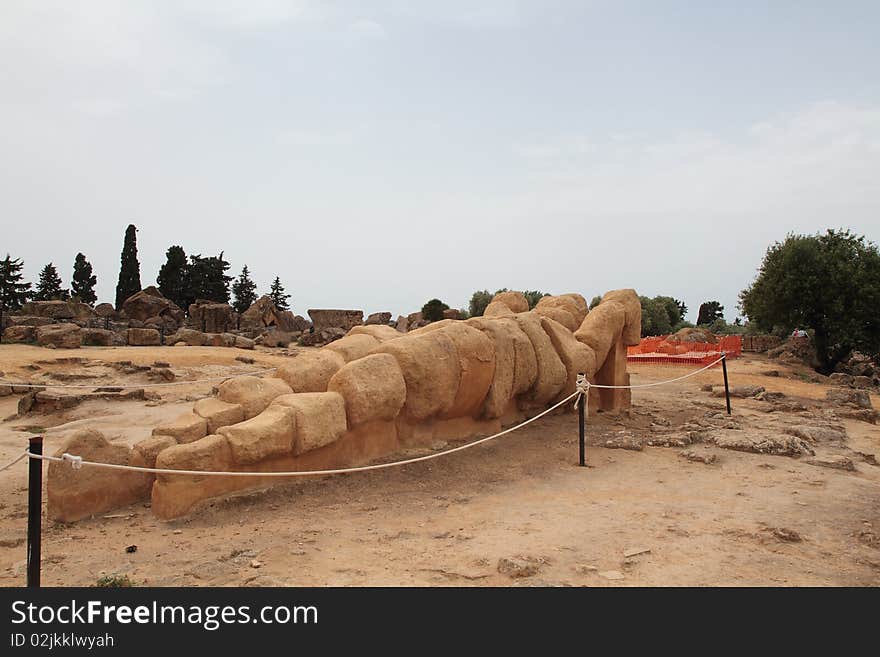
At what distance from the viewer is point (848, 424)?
9.48 metres

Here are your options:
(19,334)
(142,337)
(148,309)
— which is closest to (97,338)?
(142,337)

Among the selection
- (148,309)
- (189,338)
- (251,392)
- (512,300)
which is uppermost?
(148,309)

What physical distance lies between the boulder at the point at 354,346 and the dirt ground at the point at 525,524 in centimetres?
132

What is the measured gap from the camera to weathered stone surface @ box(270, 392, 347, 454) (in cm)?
Answer: 489

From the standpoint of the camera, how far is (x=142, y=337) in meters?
18.1

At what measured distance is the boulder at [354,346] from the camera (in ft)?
20.8

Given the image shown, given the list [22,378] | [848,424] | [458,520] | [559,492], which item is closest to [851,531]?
[559,492]

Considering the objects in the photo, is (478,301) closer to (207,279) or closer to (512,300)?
(207,279)

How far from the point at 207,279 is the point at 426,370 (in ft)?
105

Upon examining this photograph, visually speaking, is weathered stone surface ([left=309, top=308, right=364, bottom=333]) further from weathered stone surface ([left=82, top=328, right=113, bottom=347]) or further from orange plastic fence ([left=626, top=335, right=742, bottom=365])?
orange plastic fence ([left=626, top=335, right=742, bottom=365])

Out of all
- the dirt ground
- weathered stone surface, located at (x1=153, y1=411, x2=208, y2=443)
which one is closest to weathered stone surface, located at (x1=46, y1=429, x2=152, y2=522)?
the dirt ground

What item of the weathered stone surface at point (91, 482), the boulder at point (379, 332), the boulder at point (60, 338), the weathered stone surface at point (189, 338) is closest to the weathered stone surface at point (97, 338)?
the boulder at point (60, 338)

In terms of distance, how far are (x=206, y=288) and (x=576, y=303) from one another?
29279mm

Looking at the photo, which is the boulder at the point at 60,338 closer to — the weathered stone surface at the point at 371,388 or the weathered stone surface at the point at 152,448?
the weathered stone surface at the point at 152,448
